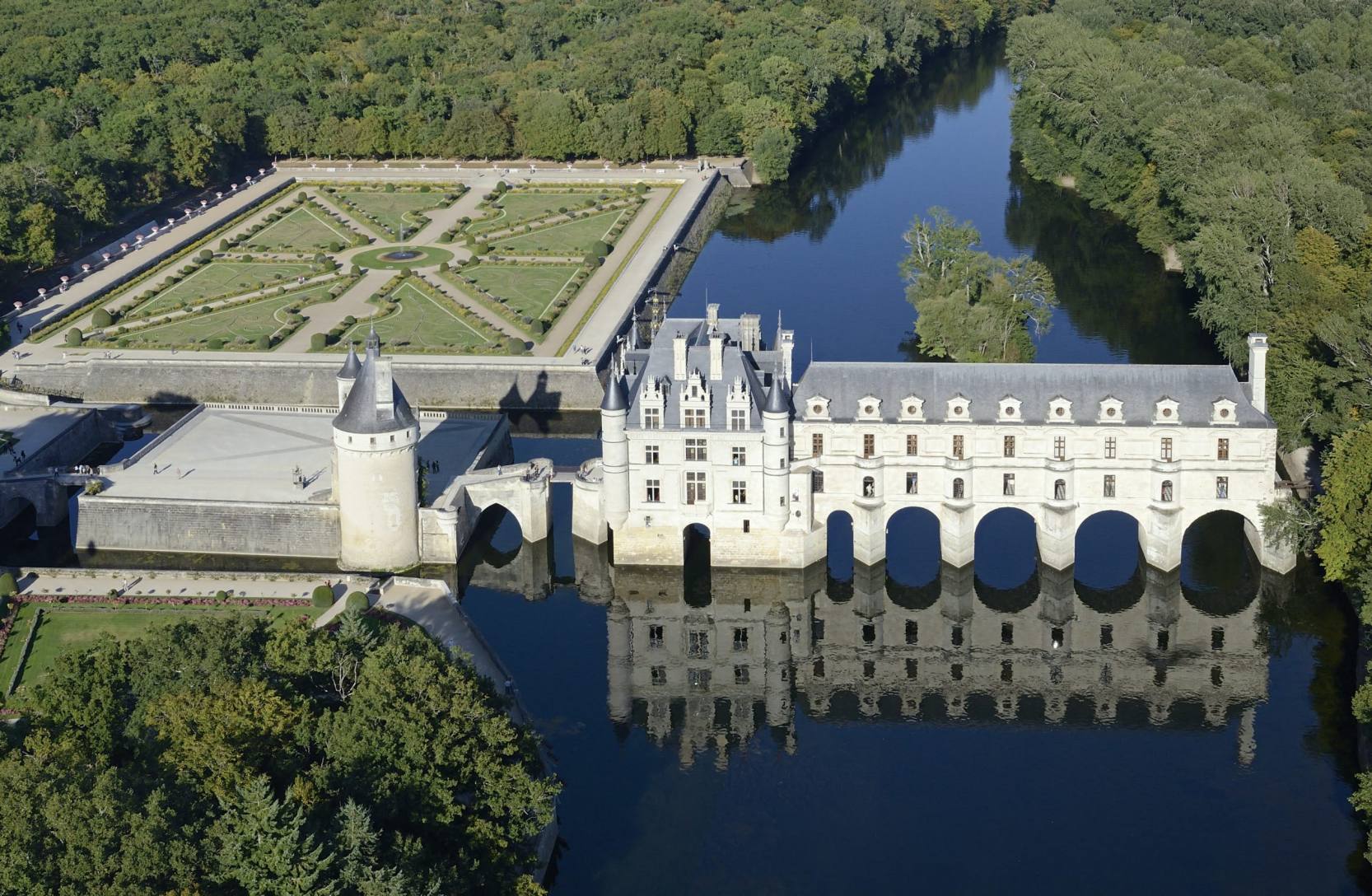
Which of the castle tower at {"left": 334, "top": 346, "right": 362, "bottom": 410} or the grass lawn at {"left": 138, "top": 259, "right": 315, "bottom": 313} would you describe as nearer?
the castle tower at {"left": 334, "top": 346, "right": 362, "bottom": 410}

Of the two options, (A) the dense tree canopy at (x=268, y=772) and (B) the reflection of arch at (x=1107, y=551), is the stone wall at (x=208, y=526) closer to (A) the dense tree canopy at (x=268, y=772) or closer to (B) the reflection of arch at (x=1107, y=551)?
(A) the dense tree canopy at (x=268, y=772)

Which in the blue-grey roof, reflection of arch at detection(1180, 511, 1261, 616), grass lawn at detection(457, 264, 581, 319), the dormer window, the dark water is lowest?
the dark water

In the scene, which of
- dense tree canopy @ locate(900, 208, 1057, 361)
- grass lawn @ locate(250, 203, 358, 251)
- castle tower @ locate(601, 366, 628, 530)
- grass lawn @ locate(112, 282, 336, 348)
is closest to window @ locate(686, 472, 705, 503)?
castle tower @ locate(601, 366, 628, 530)

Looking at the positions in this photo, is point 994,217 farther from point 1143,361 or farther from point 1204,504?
point 1204,504

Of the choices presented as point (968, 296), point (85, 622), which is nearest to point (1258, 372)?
point (968, 296)

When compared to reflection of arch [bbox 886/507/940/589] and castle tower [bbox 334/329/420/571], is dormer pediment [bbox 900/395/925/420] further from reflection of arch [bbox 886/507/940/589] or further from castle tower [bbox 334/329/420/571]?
castle tower [bbox 334/329/420/571]

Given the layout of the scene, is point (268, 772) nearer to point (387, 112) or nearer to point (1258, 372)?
point (1258, 372)

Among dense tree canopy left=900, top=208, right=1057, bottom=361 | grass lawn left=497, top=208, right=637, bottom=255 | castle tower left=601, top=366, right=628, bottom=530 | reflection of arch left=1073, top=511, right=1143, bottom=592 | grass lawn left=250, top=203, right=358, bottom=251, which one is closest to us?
castle tower left=601, top=366, right=628, bottom=530
